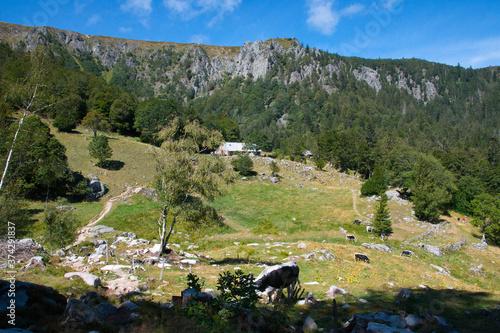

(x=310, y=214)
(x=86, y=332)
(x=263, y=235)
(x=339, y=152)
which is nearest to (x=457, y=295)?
(x=86, y=332)

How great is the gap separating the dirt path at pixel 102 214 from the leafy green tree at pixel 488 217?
5185 centimetres

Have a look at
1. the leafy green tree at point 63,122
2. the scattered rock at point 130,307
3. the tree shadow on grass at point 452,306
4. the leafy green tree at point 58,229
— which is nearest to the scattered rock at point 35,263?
the leafy green tree at point 58,229

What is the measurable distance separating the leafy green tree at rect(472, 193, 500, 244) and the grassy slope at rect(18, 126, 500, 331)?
2090 millimetres

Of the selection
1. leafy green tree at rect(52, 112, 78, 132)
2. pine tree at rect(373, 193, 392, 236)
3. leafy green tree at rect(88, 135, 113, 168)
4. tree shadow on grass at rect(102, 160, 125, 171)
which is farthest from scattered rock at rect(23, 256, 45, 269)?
leafy green tree at rect(52, 112, 78, 132)

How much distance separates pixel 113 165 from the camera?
4653cm

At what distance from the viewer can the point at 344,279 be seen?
15.0m

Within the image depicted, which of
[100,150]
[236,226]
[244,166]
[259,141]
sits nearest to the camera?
[236,226]

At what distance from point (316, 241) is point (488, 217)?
100.0 ft

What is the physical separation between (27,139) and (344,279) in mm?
17710

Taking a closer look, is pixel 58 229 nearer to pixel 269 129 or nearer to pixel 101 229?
pixel 101 229

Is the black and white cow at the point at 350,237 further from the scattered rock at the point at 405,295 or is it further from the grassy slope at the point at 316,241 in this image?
the scattered rock at the point at 405,295

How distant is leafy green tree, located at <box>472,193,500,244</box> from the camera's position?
37.0 metres

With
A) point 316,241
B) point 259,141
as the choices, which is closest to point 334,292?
point 316,241

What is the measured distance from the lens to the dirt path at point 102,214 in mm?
21797
